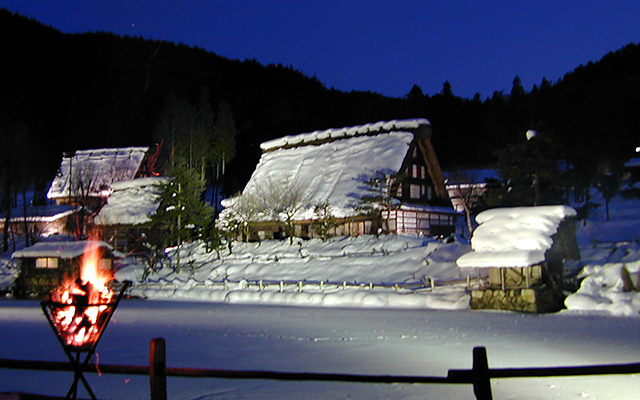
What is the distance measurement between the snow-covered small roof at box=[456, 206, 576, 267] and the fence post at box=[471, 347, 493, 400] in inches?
542

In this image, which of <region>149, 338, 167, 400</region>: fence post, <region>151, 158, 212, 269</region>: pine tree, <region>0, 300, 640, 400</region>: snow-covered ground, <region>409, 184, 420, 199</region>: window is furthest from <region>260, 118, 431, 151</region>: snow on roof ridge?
<region>149, 338, 167, 400</region>: fence post

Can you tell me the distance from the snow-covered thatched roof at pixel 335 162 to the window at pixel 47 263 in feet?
46.2

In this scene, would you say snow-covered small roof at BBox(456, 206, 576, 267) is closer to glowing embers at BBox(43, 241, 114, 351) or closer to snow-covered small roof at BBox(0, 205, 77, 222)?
glowing embers at BBox(43, 241, 114, 351)

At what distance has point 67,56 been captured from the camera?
77.7 metres

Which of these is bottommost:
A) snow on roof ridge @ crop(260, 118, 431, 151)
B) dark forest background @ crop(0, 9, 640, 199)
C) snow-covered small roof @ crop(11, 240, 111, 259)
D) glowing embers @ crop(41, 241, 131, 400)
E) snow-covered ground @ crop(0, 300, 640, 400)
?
snow-covered ground @ crop(0, 300, 640, 400)

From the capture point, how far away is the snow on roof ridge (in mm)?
37812

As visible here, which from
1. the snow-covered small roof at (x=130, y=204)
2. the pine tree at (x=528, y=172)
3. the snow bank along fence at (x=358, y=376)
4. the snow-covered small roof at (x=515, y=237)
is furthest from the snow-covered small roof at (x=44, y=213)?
the snow bank along fence at (x=358, y=376)

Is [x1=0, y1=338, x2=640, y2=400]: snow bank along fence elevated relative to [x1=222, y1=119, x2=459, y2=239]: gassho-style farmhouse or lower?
lower

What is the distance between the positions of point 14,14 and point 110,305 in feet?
294

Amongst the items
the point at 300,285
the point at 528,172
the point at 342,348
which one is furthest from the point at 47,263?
the point at 528,172

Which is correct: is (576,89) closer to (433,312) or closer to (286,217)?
(286,217)

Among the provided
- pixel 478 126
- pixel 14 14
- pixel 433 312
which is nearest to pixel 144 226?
pixel 433 312

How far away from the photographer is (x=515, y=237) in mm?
18109

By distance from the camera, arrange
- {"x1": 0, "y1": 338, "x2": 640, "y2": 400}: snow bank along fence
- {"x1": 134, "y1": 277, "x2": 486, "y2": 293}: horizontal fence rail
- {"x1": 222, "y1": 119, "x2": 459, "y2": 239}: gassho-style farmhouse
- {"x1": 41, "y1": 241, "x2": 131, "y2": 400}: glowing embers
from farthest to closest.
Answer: {"x1": 222, "y1": 119, "x2": 459, "y2": 239}: gassho-style farmhouse → {"x1": 134, "y1": 277, "x2": 486, "y2": 293}: horizontal fence rail → {"x1": 41, "y1": 241, "x2": 131, "y2": 400}: glowing embers → {"x1": 0, "y1": 338, "x2": 640, "y2": 400}: snow bank along fence
